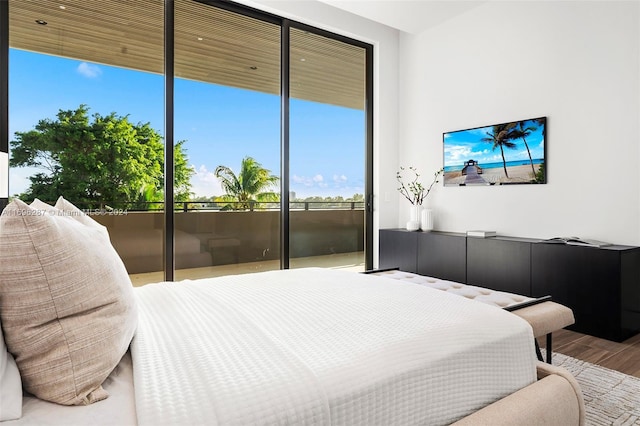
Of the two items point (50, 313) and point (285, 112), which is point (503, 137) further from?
point (50, 313)

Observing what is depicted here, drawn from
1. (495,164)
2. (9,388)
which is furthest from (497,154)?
(9,388)

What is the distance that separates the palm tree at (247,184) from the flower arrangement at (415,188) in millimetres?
1707

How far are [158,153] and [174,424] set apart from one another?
3.04 m

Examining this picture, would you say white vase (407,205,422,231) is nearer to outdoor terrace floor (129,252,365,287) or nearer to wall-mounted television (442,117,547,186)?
wall-mounted television (442,117,547,186)

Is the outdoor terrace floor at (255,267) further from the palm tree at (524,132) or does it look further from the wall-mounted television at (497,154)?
the palm tree at (524,132)

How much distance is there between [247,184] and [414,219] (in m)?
1.98

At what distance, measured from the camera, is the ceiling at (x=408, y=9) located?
12.8 ft

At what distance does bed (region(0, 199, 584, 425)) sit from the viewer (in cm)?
83

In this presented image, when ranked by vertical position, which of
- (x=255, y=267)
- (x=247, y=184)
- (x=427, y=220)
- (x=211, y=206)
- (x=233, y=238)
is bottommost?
(x=255, y=267)

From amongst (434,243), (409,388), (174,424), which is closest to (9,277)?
(174,424)

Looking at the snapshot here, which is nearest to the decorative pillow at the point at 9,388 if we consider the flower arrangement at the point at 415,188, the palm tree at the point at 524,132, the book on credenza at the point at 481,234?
the book on credenza at the point at 481,234

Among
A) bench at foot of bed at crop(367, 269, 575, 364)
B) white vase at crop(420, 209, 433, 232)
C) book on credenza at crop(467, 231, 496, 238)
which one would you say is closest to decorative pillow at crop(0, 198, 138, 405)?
bench at foot of bed at crop(367, 269, 575, 364)

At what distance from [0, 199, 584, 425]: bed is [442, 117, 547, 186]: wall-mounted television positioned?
2632 millimetres

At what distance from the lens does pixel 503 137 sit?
12.4 feet
